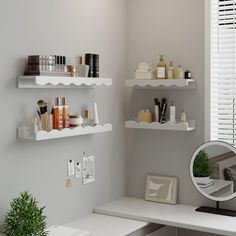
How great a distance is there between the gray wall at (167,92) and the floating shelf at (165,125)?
2.2 inches

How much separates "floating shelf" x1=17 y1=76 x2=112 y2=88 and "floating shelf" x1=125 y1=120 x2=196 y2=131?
448 mm

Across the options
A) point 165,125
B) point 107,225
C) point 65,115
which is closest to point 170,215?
point 107,225

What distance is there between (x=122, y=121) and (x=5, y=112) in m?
1.23

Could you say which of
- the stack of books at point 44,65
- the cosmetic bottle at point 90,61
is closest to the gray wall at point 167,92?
the cosmetic bottle at point 90,61

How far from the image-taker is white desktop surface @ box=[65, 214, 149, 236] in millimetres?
2957

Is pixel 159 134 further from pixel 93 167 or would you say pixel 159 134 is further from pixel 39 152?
pixel 39 152

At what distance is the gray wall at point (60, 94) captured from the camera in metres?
2.72

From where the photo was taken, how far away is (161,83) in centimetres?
338

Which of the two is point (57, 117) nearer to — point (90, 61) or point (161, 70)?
point (90, 61)

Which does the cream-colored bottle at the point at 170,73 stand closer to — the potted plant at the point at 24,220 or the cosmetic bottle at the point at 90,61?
the cosmetic bottle at the point at 90,61

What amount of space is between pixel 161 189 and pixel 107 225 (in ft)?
2.09

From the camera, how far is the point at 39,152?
2.94m

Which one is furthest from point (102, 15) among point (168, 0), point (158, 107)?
point (158, 107)

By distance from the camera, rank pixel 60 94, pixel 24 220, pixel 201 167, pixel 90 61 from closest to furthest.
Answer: pixel 24 220 → pixel 60 94 → pixel 90 61 → pixel 201 167
